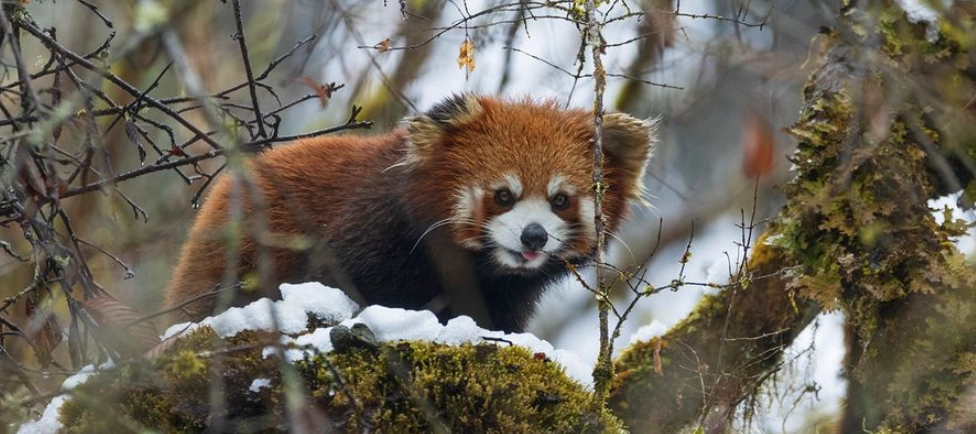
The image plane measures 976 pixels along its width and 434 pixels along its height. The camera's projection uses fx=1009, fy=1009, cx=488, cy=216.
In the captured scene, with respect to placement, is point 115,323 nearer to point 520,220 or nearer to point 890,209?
point 520,220

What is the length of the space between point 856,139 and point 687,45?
79.3 inches

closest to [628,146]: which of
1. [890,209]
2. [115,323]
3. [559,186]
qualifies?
[559,186]

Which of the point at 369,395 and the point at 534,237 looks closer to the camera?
the point at 369,395

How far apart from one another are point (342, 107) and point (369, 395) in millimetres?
5060

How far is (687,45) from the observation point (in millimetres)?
6426

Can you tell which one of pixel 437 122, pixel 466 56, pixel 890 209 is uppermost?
pixel 466 56

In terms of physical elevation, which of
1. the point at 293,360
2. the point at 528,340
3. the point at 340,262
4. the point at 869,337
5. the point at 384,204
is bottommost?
the point at 293,360

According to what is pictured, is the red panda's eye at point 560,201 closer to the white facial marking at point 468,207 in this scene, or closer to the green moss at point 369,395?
the white facial marking at point 468,207

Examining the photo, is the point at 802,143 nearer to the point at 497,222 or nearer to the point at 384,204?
the point at 497,222

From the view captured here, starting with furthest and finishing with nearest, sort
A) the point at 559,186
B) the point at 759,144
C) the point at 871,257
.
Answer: the point at 759,144 < the point at 559,186 < the point at 871,257

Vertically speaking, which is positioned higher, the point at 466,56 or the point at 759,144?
the point at 759,144

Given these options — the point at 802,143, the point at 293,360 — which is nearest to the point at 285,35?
the point at 802,143

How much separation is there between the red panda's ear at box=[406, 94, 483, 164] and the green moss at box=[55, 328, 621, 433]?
1650 millimetres

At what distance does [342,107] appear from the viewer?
8.17 m
